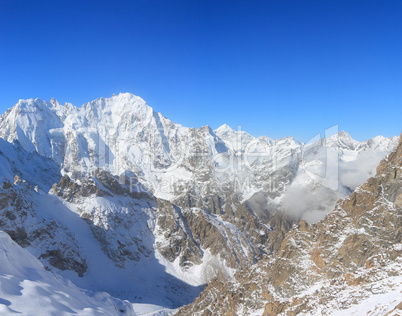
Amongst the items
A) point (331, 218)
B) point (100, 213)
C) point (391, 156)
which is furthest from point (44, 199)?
point (391, 156)

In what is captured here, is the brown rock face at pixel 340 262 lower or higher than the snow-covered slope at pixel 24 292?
higher

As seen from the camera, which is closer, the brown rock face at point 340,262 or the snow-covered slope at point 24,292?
the snow-covered slope at point 24,292

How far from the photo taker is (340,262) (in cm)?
6291

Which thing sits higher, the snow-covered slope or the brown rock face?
the brown rock face

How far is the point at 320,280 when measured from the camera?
63812 millimetres

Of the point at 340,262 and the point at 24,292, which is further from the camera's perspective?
the point at 340,262

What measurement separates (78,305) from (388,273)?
4611cm

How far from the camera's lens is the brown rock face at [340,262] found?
50.4 m

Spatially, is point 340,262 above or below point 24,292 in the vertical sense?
above

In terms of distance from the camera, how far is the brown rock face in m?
50.4

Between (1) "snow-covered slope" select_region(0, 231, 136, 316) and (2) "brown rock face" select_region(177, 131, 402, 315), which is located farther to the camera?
(2) "brown rock face" select_region(177, 131, 402, 315)

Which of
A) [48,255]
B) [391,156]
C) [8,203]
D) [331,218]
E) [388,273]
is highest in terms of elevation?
[391,156]

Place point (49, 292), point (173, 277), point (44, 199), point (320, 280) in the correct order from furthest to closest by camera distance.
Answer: point (44, 199), point (173, 277), point (320, 280), point (49, 292)

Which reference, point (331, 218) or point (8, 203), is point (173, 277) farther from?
point (331, 218)
